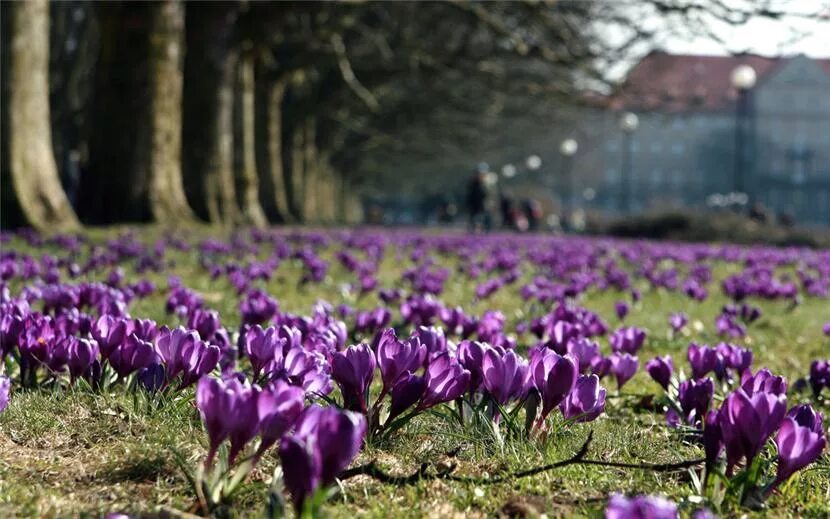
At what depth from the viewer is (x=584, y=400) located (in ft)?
8.58

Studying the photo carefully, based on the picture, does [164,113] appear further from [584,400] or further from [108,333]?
[584,400]

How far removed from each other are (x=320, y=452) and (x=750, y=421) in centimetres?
98

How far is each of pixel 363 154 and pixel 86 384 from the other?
54.0m

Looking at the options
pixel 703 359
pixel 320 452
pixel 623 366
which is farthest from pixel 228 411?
pixel 703 359

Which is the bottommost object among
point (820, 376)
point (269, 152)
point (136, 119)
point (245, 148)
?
point (820, 376)

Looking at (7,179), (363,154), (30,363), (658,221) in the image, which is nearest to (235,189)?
(7,179)

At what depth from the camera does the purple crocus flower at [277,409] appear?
6.42ft

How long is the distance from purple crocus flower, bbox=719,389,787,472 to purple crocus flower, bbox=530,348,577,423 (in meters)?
0.44

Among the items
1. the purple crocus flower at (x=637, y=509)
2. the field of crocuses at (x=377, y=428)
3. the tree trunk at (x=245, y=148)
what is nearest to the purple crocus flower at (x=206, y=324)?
the field of crocuses at (x=377, y=428)

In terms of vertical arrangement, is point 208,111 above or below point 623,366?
above

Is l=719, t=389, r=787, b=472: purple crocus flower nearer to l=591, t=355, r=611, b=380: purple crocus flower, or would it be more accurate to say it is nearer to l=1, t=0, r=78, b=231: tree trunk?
l=591, t=355, r=611, b=380: purple crocus flower

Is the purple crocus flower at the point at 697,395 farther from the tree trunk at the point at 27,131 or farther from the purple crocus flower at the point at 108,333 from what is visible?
the tree trunk at the point at 27,131

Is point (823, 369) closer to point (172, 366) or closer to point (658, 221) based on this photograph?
point (172, 366)

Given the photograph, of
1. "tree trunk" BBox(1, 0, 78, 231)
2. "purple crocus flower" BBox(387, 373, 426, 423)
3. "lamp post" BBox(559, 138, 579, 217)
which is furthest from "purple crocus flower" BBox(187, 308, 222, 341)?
"lamp post" BBox(559, 138, 579, 217)
